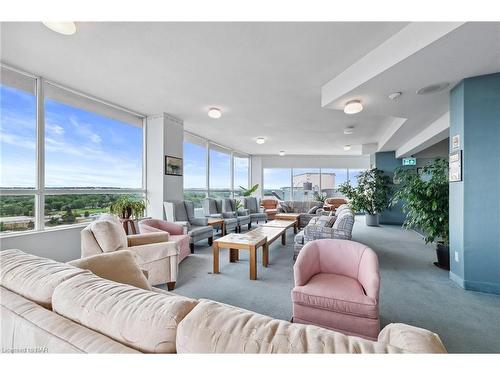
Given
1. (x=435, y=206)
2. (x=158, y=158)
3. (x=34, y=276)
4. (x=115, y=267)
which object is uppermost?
(x=158, y=158)

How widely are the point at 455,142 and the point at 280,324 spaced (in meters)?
Answer: 3.35

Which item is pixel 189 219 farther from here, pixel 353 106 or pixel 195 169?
pixel 353 106

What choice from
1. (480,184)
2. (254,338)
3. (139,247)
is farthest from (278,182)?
(254,338)

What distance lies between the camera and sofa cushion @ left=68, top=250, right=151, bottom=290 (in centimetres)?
145

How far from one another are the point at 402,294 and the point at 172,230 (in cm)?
337

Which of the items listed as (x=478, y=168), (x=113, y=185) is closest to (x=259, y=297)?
(x=478, y=168)

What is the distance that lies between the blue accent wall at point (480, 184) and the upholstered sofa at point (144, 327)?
2.66m

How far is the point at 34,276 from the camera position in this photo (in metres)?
1.08

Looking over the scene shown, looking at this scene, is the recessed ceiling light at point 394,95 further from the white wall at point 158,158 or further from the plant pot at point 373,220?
the plant pot at point 373,220

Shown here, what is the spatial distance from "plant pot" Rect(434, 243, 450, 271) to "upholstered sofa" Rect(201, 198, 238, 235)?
13.3ft

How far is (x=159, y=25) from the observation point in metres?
2.06
